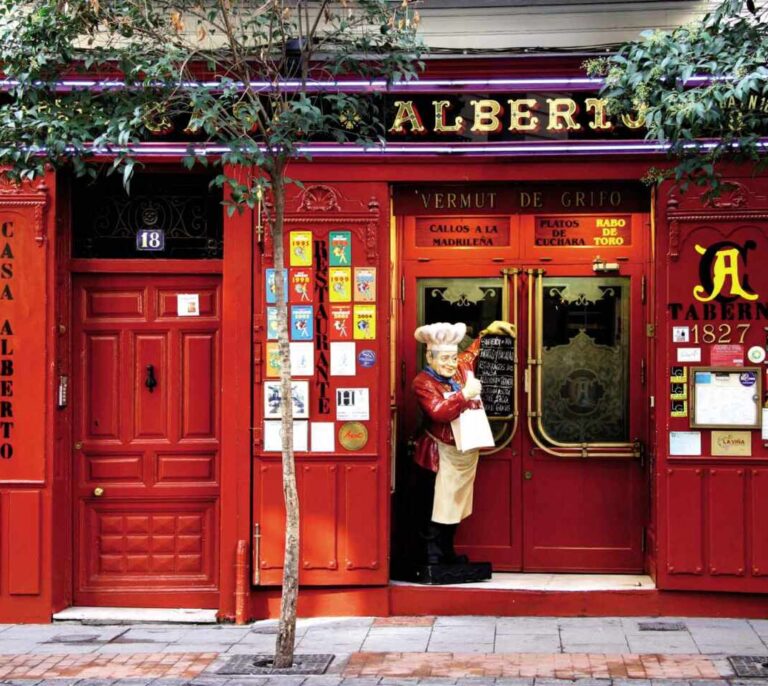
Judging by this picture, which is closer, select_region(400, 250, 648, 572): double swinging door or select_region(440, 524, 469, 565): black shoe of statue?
select_region(440, 524, 469, 565): black shoe of statue

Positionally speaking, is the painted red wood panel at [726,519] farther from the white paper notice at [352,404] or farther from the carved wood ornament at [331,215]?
the carved wood ornament at [331,215]

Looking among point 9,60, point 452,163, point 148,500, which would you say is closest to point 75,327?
point 148,500

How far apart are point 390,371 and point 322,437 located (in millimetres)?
787

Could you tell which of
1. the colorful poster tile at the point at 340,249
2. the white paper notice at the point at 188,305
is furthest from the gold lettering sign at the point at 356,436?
the white paper notice at the point at 188,305

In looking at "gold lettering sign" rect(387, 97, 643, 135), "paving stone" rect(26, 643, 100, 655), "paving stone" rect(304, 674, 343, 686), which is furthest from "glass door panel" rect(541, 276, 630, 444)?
"paving stone" rect(26, 643, 100, 655)

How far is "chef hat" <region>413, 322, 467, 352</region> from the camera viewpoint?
11.3 metres

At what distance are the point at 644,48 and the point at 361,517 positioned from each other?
14.3 feet

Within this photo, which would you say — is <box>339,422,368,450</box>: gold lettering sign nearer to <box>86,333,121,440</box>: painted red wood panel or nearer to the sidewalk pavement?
the sidewalk pavement

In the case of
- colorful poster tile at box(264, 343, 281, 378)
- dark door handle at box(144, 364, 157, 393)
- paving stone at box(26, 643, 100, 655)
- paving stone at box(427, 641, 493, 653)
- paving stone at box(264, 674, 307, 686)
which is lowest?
paving stone at box(26, 643, 100, 655)

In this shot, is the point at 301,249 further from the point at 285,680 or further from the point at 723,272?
the point at 285,680

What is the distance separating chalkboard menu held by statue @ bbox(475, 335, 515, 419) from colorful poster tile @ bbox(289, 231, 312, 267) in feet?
5.50

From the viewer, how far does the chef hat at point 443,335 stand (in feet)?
37.1

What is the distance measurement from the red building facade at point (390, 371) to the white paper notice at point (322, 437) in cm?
4

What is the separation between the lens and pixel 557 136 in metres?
11.0
